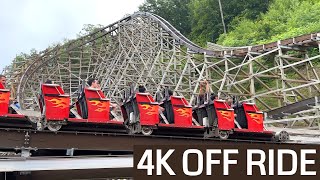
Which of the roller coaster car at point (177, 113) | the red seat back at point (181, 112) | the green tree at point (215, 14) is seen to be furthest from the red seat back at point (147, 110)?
the green tree at point (215, 14)

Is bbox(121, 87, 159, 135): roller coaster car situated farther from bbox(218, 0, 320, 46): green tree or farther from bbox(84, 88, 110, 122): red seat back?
bbox(218, 0, 320, 46): green tree

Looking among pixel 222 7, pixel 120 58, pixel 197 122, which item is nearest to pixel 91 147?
pixel 197 122

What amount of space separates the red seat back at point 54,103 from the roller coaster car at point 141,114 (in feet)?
3.55

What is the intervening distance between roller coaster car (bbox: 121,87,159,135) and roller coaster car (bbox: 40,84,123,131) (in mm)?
268

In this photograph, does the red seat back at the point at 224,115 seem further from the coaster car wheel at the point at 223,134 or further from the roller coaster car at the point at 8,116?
the roller coaster car at the point at 8,116

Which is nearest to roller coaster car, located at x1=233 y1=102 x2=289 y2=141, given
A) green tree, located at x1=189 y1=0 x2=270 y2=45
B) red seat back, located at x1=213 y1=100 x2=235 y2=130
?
red seat back, located at x1=213 y1=100 x2=235 y2=130

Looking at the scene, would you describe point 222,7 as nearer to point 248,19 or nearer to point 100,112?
point 248,19

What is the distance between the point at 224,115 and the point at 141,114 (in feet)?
5.27

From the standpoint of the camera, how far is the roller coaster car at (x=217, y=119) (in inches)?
288

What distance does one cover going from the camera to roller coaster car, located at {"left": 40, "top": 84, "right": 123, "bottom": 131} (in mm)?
6082

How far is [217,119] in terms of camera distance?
7.35 metres

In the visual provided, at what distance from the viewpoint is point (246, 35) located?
2836 centimetres

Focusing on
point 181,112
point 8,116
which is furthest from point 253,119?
point 8,116

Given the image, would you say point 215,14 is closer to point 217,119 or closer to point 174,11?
point 174,11
